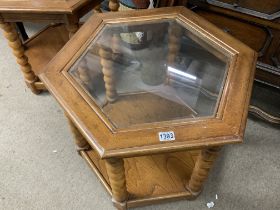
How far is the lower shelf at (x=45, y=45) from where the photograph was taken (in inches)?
57.9

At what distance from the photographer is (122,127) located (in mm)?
654

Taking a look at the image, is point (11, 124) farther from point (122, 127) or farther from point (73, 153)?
point (122, 127)

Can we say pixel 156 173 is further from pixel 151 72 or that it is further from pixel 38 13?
pixel 38 13

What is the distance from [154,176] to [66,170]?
0.41m

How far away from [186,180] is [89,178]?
1.39 feet

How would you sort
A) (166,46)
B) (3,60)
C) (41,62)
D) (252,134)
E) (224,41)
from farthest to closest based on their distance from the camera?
1. (3,60)
2. (41,62)
3. (252,134)
4. (166,46)
5. (224,41)

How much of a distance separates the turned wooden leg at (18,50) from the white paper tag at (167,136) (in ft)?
2.92

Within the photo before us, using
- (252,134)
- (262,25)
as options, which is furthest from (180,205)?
(262,25)

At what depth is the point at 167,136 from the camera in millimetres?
623

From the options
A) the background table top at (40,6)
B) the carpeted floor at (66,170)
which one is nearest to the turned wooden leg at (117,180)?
the carpeted floor at (66,170)

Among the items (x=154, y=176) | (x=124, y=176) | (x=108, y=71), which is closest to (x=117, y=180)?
(x=124, y=176)

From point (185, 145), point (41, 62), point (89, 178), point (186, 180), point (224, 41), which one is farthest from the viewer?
point (41, 62)

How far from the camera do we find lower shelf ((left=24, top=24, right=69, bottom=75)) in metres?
1.47

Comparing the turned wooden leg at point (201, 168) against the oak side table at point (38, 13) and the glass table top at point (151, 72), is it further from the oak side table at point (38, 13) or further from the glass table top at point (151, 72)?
the oak side table at point (38, 13)
